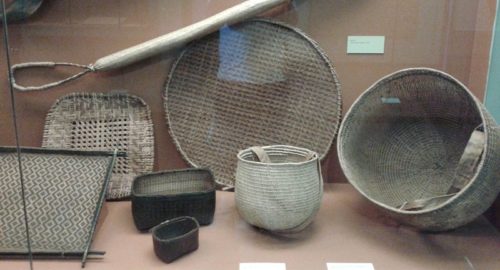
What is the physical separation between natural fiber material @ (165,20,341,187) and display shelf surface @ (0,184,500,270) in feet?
0.75

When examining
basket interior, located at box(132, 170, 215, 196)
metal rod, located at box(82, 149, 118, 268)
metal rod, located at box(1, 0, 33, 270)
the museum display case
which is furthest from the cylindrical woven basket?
metal rod, located at box(1, 0, 33, 270)

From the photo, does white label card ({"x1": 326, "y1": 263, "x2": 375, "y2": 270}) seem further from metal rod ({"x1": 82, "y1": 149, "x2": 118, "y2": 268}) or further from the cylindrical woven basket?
metal rod ({"x1": 82, "y1": 149, "x2": 118, "y2": 268})

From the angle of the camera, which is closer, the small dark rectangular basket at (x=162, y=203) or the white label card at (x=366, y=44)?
the small dark rectangular basket at (x=162, y=203)

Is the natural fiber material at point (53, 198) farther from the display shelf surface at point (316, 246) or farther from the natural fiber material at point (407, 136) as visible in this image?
the natural fiber material at point (407, 136)

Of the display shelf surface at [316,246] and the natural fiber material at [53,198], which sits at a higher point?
the natural fiber material at [53,198]

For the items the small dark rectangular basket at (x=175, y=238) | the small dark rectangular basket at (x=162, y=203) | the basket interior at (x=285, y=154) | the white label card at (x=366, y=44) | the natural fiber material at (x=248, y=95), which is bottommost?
the small dark rectangular basket at (x=175, y=238)

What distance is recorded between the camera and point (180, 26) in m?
1.38

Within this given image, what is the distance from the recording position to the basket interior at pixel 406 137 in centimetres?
130

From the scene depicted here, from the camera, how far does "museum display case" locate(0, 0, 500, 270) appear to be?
49.1 inches

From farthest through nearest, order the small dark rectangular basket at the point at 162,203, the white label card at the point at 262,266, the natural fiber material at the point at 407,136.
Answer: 1. the natural fiber material at the point at 407,136
2. the small dark rectangular basket at the point at 162,203
3. the white label card at the point at 262,266

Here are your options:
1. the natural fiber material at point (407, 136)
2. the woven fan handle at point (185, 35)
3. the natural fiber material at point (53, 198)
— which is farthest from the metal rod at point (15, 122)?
the natural fiber material at point (407, 136)

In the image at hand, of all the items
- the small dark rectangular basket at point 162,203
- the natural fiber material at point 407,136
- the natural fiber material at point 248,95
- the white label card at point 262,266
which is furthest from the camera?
the natural fiber material at point 248,95

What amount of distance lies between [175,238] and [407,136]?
0.81 meters

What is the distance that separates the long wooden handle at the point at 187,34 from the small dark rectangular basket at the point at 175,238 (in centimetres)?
50
